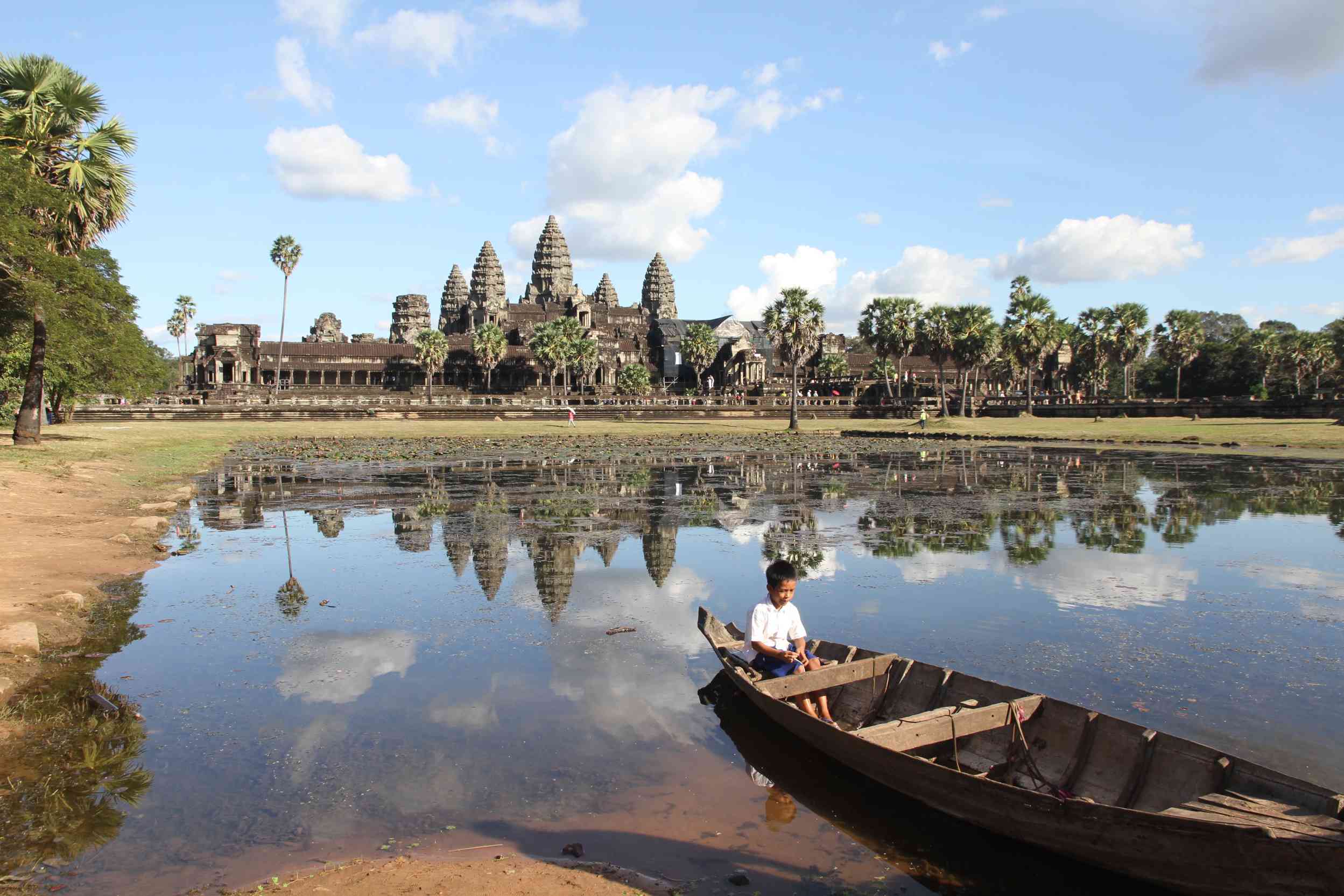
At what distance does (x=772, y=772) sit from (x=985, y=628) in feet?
17.1

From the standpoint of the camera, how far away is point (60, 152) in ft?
97.1

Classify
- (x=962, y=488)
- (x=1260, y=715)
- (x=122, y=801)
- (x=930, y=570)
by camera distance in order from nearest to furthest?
(x=122, y=801), (x=1260, y=715), (x=930, y=570), (x=962, y=488)

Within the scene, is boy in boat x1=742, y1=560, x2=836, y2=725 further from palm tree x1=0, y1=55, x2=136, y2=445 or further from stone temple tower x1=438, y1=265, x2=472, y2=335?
stone temple tower x1=438, y1=265, x2=472, y2=335

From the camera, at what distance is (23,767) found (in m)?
7.37

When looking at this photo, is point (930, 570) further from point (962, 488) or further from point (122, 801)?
point (962, 488)

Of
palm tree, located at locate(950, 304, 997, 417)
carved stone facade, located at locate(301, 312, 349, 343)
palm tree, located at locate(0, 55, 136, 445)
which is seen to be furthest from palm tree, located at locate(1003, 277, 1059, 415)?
carved stone facade, located at locate(301, 312, 349, 343)

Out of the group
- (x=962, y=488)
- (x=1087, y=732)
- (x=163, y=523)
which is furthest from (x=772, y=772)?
(x=962, y=488)

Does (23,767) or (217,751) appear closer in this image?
(23,767)

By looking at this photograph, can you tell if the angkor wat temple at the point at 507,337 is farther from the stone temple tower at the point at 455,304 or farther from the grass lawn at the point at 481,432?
the grass lawn at the point at 481,432

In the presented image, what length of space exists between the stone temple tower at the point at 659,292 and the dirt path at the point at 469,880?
144 m

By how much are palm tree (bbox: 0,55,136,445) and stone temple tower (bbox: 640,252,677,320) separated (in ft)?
387

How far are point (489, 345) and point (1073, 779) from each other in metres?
108

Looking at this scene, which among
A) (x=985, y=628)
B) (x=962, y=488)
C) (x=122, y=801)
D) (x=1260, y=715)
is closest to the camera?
(x=122, y=801)

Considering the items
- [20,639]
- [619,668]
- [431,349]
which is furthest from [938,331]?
[20,639]
